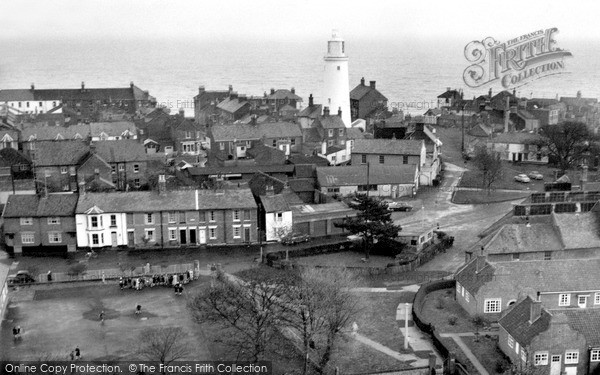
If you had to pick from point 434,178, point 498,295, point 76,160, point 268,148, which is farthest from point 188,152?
point 498,295

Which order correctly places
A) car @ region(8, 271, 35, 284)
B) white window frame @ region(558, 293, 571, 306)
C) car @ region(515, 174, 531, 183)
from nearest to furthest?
white window frame @ region(558, 293, 571, 306) < car @ region(8, 271, 35, 284) < car @ region(515, 174, 531, 183)

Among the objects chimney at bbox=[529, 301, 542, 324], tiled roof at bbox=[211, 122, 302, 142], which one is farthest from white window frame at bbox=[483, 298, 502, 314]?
tiled roof at bbox=[211, 122, 302, 142]

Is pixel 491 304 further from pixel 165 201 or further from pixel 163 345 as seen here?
pixel 165 201

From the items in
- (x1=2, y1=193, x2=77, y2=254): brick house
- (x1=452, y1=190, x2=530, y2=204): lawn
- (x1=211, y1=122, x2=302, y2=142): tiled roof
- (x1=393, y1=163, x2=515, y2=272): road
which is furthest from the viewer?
(x1=211, y1=122, x2=302, y2=142): tiled roof

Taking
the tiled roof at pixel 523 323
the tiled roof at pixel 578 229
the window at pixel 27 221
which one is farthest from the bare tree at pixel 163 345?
the tiled roof at pixel 578 229

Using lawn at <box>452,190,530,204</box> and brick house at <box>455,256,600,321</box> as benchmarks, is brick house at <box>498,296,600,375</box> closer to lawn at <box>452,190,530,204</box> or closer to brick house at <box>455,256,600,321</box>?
brick house at <box>455,256,600,321</box>

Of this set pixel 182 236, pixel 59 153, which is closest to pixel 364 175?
pixel 182 236

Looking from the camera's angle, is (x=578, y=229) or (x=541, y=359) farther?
(x=578, y=229)
